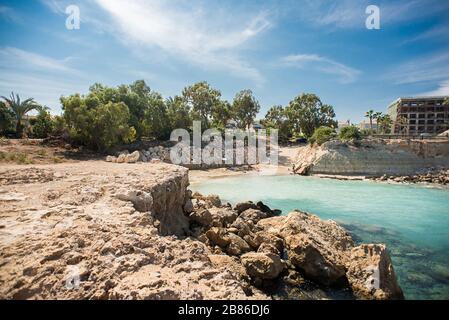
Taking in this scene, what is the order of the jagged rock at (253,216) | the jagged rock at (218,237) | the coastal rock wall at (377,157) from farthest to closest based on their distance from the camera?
the coastal rock wall at (377,157) < the jagged rock at (253,216) < the jagged rock at (218,237)

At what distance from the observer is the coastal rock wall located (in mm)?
36594

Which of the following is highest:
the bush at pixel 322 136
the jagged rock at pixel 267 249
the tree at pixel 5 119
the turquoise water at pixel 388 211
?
the tree at pixel 5 119

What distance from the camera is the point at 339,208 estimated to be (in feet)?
62.6

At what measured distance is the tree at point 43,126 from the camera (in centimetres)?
3459

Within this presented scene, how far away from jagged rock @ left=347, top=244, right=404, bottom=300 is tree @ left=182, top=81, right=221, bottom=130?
45074 mm

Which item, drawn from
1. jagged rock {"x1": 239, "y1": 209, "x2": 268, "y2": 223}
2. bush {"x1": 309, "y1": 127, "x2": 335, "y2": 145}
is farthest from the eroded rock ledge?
bush {"x1": 309, "y1": 127, "x2": 335, "y2": 145}

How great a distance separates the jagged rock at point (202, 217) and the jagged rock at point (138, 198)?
349cm

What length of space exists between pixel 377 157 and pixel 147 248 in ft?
129

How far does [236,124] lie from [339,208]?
44.8 metres

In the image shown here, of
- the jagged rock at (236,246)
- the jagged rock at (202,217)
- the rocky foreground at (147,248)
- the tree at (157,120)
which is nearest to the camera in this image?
the rocky foreground at (147,248)

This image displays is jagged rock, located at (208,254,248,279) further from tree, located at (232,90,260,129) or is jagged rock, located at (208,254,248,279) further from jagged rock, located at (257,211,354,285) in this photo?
tree, located at (232,90,260,129)

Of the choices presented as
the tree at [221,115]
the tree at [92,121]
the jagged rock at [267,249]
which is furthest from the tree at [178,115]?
the jagged rock at [267,249]

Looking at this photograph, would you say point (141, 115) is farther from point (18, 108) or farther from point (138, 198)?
point (138, 198)

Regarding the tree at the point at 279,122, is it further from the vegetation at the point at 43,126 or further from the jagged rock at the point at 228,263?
the jagged rock at the point at 228,263
